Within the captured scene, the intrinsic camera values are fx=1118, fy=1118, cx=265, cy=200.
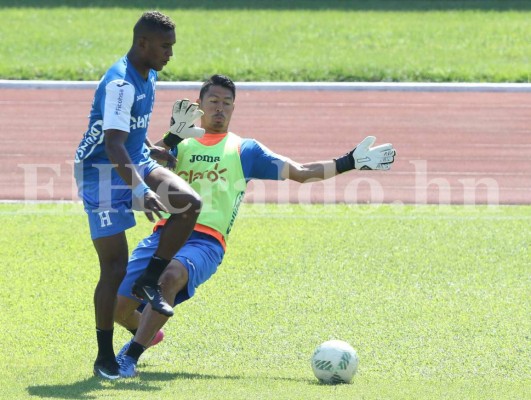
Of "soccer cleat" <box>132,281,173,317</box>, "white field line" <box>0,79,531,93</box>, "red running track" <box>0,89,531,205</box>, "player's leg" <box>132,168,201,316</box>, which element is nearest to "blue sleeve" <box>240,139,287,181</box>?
"player's leg" <box>132,168,201,316</box>

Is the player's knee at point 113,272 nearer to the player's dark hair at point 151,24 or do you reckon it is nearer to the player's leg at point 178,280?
the player's leg at point 178,280

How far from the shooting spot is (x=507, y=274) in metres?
9.15

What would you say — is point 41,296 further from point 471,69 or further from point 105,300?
point 471,69

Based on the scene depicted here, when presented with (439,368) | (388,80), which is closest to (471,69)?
(388,80)

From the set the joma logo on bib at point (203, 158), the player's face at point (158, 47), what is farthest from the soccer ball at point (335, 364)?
the player's face at point (158, 47)

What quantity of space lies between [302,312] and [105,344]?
78.7 inches

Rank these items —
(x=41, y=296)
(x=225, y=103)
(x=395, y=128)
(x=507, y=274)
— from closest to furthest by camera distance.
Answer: (x=225, y=103)
(x=41, y=296)
(x=507, y=274)
(x=395, y=128)

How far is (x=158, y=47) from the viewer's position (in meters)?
6.41

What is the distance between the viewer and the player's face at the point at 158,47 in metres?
6.39

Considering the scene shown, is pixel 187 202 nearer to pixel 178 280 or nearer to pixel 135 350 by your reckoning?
pixel 178 280

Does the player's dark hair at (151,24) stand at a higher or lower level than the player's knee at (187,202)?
higher

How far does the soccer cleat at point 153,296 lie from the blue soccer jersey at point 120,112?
0.72 m

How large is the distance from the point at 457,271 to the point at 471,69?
11.0 m

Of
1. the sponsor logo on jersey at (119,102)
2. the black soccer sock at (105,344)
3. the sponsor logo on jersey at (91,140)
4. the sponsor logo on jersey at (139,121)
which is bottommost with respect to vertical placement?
the black soccer sock at (105,344)
